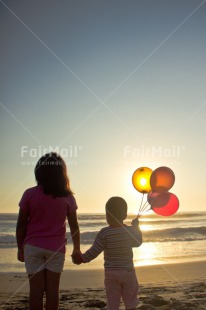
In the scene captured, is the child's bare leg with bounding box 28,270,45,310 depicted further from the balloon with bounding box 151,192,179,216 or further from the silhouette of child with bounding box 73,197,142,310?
the balloon with bounding box 151,192,179,216

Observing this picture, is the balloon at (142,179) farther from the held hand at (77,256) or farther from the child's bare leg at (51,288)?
the child's bare leg at (51,288)

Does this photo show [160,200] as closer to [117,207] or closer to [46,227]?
[117,207]

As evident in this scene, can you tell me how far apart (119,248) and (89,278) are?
6089 millimetres

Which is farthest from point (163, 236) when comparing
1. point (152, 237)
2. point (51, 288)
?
point (51, 288)

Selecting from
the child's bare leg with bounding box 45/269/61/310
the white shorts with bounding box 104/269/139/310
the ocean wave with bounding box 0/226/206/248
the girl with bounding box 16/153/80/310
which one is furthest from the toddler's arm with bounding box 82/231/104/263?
the ocean wave with bounding box 0/226/206/248

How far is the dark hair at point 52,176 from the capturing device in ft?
14.6

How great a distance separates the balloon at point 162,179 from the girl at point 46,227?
201 cm

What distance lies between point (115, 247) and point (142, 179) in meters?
2.02

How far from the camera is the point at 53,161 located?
A: 4551 mm

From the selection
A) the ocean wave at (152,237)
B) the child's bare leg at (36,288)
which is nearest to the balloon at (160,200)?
the child's bare leg at (36,288)

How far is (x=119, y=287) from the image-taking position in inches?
189

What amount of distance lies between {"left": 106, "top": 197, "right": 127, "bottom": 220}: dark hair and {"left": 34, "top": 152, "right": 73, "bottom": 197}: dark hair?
1.90 ft

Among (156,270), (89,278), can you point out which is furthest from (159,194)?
(156,270)

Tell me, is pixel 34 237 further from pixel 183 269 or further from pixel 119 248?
pixel 183 269
